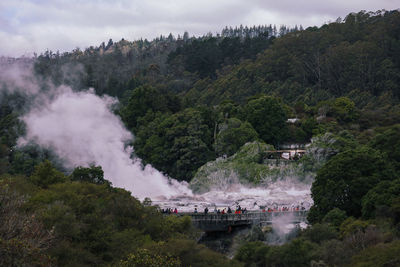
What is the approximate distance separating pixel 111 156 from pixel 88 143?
8.76 ft

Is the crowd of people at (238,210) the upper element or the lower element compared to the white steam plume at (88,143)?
lower

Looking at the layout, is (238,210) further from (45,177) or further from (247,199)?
(45,177)

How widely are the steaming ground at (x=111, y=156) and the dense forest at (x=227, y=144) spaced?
7.30 feet

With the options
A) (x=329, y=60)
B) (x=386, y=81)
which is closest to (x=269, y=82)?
(x=329, y=60)

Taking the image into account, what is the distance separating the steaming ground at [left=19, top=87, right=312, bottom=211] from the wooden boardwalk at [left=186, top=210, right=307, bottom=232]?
126 inches

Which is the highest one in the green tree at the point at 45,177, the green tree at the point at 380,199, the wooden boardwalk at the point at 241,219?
the green tree at the point at 45,177

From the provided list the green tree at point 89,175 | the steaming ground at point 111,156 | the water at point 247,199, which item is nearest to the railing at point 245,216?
the water at point 247,199

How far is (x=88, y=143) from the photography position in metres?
67.2

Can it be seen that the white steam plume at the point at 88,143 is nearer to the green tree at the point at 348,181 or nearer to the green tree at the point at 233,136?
the green tree at the point at 233,136

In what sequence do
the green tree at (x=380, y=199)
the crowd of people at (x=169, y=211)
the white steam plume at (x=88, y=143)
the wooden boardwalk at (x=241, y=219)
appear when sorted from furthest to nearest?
1. the white steam plume at (x=88, y=143)
2. the crowd of people at (x=169, y=211)
3. the wooden boardwalk at (x=241, y=219)
4. the green tree at (x=380, y=199)

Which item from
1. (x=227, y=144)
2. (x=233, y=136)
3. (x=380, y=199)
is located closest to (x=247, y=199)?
(x=233, y=136)

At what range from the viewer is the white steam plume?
6316cm

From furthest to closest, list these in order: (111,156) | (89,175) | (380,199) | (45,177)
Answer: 1. (111,156)
2. (89,175)
3. (45,177)
4. (380,199)

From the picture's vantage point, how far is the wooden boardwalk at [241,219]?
50.2 metres
